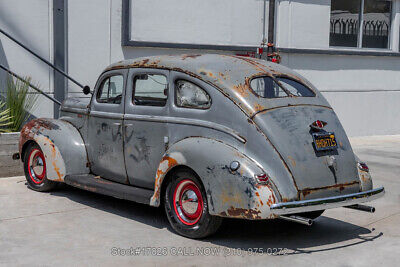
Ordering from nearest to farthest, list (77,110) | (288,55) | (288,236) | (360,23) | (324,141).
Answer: (324,141) → (288,236) → (77,110) → (288,55) → (360,23)

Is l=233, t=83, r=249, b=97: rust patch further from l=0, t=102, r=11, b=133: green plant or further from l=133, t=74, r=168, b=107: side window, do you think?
l=0, t=102, r=11, b=133: green plant

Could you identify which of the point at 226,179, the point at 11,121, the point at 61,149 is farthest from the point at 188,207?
the point at 11,121

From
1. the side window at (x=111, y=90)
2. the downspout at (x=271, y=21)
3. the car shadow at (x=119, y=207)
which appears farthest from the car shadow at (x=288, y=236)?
the downspout at (x=271, y=21)

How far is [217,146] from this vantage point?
5.79 meters

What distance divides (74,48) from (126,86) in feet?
15.9

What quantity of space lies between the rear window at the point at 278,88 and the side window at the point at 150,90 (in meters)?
1.06

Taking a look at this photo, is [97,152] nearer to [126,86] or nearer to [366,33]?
[126,86]

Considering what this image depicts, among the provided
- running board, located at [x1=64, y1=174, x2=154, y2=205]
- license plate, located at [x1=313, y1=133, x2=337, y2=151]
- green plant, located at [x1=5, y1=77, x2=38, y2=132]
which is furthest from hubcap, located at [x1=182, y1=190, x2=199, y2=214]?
green plant, located at [x1=5, y1=77, x2=38, y2=132]

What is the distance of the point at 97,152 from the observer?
7.38 metres

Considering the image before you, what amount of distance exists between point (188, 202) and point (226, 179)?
624 millimetres

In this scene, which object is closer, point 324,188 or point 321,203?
point 321,203

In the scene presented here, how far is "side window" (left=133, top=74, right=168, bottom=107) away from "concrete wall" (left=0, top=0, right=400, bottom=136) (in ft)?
15.4

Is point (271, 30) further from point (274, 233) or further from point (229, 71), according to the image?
point (274, 233)

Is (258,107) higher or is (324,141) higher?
(258,107)
